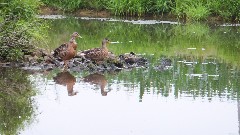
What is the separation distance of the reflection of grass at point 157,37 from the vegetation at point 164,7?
1306mm

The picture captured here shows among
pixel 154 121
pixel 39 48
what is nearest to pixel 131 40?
pixel 39 48

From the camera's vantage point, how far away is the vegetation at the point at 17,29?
14938mm

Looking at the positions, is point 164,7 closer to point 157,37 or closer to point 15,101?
point 157,37

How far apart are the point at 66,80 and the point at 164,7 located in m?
16.6

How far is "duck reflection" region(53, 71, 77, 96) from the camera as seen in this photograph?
1338 centimetres

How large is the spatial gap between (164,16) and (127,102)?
→ 61.4 ft

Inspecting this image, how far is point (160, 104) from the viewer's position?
39.6 ft

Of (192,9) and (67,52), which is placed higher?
(192,9)

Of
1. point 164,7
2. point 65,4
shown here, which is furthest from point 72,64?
point 65,4

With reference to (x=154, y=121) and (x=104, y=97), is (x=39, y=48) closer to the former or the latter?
(x=104, y=97)

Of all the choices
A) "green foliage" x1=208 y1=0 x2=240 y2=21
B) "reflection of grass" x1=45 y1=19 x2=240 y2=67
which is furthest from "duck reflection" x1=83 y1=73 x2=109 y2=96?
"green foliage" x1=208 y1=0 x2=240 y2=21

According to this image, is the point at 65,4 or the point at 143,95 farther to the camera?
the point at 65,4

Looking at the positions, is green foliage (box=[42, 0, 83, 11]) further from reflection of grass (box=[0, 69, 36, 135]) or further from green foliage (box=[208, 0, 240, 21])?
reflection of grass (box=[0, 69, 36, 135])

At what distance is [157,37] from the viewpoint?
23.8 meters
